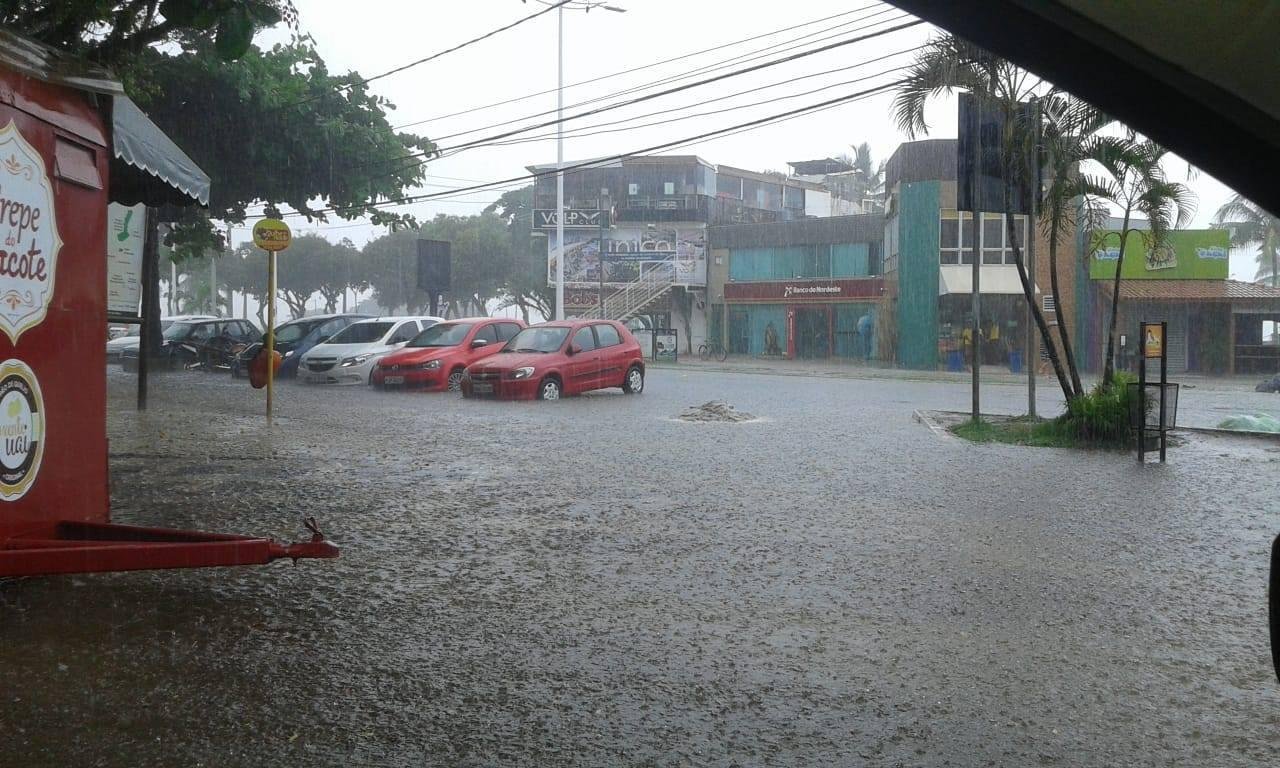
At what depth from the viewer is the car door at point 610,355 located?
22.8 metres

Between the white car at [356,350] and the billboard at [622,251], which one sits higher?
the billboard at [622,251]

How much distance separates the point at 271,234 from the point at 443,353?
26.6 ft

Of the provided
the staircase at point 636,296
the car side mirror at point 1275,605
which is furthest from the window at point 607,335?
the staircase at point 636,296

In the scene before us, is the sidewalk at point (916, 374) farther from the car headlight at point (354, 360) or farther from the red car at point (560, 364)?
the car headlight at point (354, 360)

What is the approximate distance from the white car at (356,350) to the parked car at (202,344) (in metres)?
5.14

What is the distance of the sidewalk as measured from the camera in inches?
1348

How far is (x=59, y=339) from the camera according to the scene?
6.09 meters

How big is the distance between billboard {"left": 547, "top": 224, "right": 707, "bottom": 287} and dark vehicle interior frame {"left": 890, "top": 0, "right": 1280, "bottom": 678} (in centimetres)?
5509

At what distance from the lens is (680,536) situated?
341 inches

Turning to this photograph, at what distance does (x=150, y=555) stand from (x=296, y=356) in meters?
23.0

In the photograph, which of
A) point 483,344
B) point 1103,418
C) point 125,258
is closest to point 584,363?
point 483,344

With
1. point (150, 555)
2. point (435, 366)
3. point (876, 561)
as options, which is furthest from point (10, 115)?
point (435, 366)

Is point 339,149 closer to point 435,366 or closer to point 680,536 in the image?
point 435,366

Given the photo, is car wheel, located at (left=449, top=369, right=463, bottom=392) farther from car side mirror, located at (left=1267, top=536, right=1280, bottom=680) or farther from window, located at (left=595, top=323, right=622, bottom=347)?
car side mirror, located at (left=1267, top=536, right=1280, bottom=680)
